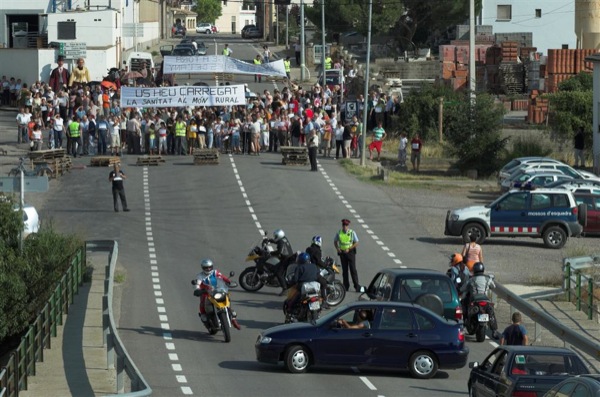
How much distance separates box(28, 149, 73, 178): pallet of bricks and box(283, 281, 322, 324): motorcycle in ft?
68.8

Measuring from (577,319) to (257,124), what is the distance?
2397 cm

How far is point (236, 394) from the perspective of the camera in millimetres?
21312

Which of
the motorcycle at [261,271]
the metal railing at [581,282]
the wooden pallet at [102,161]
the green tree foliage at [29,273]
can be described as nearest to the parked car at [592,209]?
the metal railing at [581,282]

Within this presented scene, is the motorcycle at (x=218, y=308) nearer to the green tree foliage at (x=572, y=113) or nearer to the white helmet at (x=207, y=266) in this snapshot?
the white helmet at (x=207, y=266)

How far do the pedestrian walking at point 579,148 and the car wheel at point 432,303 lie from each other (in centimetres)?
2903

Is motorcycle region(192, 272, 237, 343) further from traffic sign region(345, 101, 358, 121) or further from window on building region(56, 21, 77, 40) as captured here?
window on building region(56, 21, 77, 40)

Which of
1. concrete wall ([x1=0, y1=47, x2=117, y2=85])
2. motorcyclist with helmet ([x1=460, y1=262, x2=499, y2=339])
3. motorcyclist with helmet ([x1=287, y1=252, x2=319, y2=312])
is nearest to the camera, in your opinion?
motorcyclist with helmet ([x1=460, y1=262, x2=499, y2=339])

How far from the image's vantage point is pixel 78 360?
24.3m

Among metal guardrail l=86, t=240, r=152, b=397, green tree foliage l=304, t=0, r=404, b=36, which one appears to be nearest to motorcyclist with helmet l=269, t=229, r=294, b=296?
metal guardrail l=86, t=240, r=152, b=397

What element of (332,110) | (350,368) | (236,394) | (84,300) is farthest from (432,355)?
(332,110)

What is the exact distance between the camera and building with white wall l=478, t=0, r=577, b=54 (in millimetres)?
93875

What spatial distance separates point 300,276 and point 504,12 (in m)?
70.2

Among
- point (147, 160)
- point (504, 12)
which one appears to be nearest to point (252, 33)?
point (504, 12)

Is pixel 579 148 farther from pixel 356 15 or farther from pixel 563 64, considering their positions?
pixel 356 15
